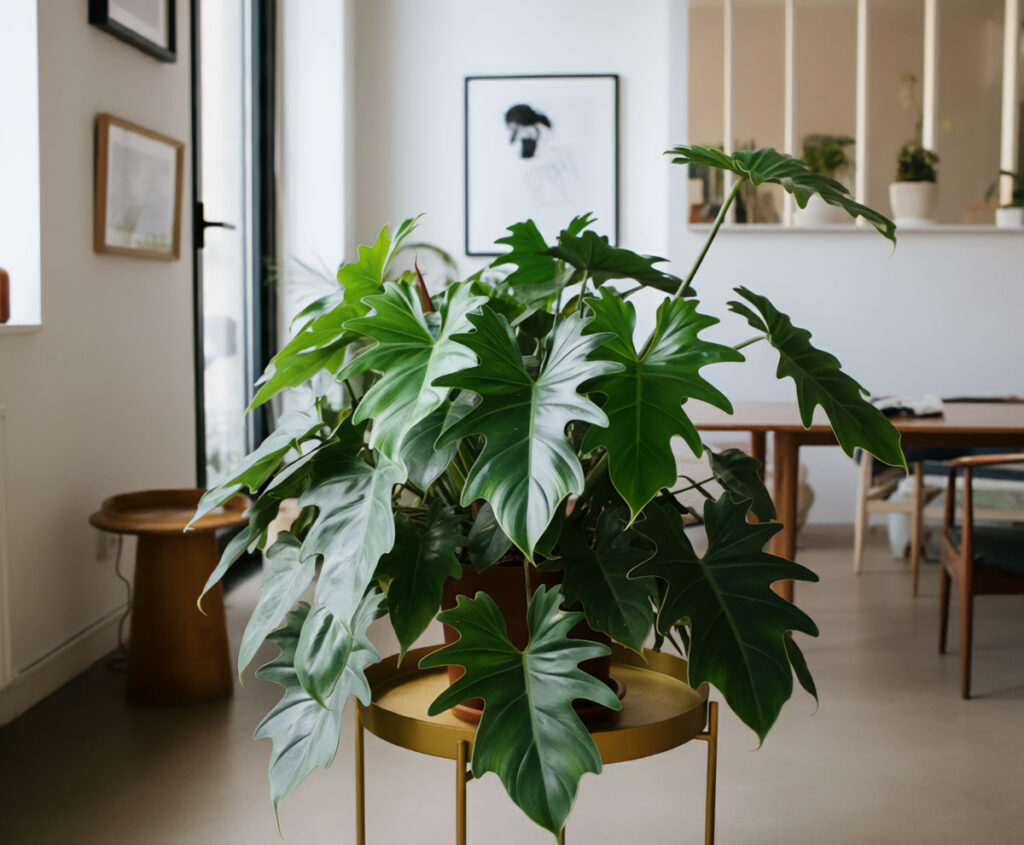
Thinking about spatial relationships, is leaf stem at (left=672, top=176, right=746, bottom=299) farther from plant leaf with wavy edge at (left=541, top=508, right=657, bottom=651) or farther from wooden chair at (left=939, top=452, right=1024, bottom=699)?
wooden chair at (left=939, top=452, right=1024, bottom=699)

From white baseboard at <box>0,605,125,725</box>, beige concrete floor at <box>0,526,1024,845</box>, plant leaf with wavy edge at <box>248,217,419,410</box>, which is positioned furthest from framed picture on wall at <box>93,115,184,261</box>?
plant leaf with wavy edge at <box>248,217,419,410</box>

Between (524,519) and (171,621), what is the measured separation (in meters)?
1.98

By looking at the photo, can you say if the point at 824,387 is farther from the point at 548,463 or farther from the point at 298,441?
the point at 298,441

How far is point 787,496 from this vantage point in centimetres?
349

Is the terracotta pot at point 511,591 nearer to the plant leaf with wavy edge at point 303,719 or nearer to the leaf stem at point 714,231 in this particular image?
the plant leaf with wavy edge at point 303,719

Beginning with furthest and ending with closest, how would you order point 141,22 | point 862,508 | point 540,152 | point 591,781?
point 540,152 → point 862,508 → point 141,22 → point 591,781

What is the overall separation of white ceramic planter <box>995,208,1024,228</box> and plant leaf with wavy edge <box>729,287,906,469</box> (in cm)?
429

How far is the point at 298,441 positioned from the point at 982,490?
3.53 meters

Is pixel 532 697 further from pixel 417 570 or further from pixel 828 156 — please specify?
pixel 828 156

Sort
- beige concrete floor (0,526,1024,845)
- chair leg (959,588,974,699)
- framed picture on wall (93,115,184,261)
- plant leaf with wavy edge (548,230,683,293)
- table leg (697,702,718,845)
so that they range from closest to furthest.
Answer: table leg (697,702,718,845)
plant leaf with wavy edge (548,230,683,293)
beige concrete floor (0,526,1024,845)
chair leg (959,588,974,699)
framed picture on wall (93,115,184,261)

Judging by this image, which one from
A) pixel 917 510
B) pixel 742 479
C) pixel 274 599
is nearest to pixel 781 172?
pixel 742 479

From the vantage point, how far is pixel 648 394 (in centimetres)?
126

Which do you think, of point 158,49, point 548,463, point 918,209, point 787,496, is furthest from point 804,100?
point 548,463

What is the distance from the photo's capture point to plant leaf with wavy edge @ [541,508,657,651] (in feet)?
4.34
